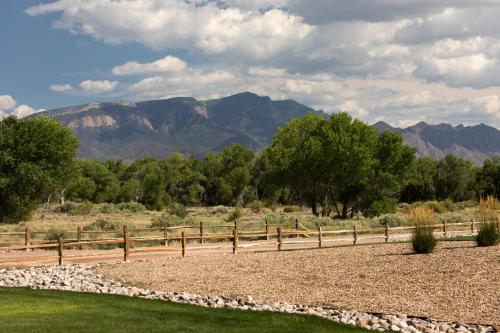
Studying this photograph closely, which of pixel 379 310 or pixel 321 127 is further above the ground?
pixel 321 127

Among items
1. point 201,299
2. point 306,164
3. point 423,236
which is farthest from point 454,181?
point 201,299

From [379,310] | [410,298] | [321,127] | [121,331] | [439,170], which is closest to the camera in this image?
[121,331]

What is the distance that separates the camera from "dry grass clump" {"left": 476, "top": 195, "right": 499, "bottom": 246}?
20781 millimetres

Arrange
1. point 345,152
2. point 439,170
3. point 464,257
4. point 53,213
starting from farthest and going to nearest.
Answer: point 439,170, point 53,213, point 345,152, point 464,257

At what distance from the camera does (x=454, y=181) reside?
93.5m

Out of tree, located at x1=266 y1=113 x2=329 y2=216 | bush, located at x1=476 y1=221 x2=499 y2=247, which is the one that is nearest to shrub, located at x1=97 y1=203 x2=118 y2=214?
tree, located at x1=266 y1=113 x2=329 y2=216

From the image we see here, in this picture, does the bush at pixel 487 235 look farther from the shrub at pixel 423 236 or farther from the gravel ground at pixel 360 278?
the shrub at pixel 423 236

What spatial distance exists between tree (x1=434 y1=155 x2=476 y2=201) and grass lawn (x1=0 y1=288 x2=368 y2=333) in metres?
86.0

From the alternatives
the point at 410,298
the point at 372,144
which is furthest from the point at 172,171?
the point at 410,298

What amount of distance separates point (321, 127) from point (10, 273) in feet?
118

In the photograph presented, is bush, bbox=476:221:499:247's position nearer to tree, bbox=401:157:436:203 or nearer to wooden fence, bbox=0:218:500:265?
wooden fence, bbox=0:218:500:265

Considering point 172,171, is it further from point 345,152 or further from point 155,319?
point 155,319

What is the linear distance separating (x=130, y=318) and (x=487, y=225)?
14.0 m

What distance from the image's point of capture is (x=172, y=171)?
317 ft
